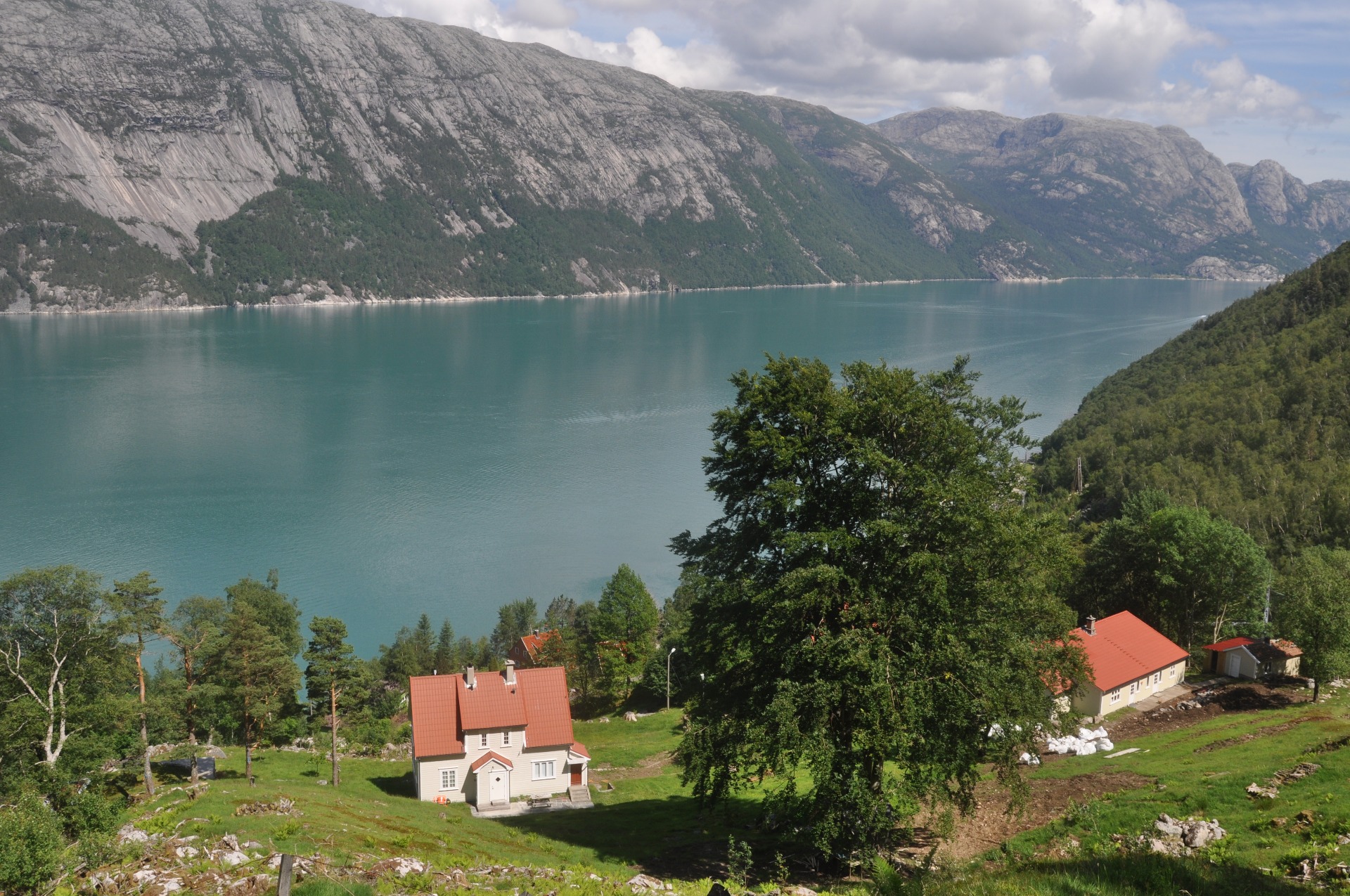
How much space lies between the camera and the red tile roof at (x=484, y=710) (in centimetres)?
3053

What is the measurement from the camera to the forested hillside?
51.1 metres

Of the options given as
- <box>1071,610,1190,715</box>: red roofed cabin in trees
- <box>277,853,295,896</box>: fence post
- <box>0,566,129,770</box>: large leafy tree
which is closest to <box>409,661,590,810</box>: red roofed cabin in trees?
<box>0,566,129,770</box>: large leafy tree

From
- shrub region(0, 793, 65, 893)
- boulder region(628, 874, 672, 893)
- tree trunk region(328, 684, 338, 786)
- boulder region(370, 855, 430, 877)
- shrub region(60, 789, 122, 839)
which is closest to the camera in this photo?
shrub region(0, 793, 65, 893)

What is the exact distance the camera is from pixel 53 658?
78.5 feet

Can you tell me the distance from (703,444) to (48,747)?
77.8 m

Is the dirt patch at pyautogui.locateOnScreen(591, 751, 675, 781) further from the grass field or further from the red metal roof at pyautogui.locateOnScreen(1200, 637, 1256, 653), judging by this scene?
the red metal roof at pyautogui.locateOnScreen(1200, 637, 1256, 653)

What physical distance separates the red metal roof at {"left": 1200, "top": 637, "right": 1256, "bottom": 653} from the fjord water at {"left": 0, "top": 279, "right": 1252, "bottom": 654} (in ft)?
114

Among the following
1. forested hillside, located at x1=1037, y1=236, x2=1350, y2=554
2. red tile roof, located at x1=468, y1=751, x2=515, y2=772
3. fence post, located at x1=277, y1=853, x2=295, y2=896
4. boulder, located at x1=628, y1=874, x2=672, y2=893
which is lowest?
red tile roof, located at x1=468, y1=751, x2=515, y2=772

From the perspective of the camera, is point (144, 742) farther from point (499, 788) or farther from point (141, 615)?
point (499, 788)

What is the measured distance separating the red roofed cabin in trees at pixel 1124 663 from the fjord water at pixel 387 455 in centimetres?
3350

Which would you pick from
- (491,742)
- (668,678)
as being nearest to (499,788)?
(491,742)

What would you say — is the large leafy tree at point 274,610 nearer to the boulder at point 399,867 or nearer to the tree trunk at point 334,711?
the tree trunk at point 334,711

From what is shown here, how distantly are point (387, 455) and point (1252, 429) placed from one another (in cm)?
7426

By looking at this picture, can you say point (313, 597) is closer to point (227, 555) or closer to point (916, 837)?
point (227, 555)
